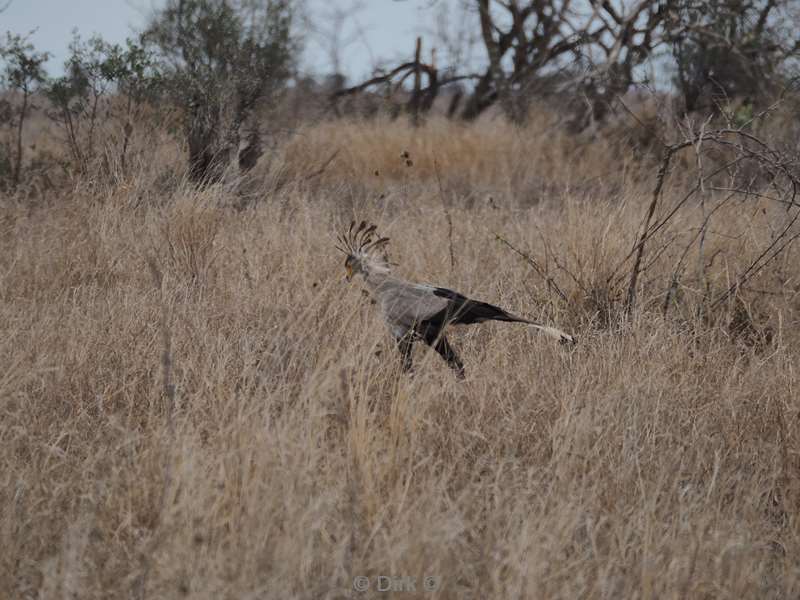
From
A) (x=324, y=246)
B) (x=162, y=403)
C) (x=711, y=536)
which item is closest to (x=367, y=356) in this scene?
(x=162, y=403)

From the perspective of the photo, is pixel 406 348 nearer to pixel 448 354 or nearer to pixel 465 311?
pixel 448 354

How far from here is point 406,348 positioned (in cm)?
326

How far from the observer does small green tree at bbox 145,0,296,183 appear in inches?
256

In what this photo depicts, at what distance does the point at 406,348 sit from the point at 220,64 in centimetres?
537

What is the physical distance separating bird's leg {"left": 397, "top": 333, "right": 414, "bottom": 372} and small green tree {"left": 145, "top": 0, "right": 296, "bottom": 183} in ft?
10.6

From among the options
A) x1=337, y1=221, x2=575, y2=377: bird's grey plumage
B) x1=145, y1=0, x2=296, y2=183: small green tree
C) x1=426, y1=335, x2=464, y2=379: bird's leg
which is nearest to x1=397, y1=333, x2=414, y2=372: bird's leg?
x1=337, y1=221, x2=575, y2=377: bird's grey plumage

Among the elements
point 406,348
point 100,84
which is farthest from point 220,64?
point 406,348

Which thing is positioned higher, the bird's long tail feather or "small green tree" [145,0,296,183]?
"small green tree" [145,0,296,183]

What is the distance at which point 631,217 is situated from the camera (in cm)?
505

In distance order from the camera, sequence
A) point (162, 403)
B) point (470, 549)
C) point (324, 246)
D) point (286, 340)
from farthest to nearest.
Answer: point (324, 246), point (286, 340), point (162, 403), point (470, 549)

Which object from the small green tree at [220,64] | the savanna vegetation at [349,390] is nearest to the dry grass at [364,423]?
the savanna vegetation at [349,390]

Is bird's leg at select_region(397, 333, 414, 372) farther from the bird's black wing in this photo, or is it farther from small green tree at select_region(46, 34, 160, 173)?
small green tree at select_region(46, 34, 160, 173)

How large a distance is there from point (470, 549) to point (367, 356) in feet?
2.75

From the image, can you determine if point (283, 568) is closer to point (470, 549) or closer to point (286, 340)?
point (470, 549)
